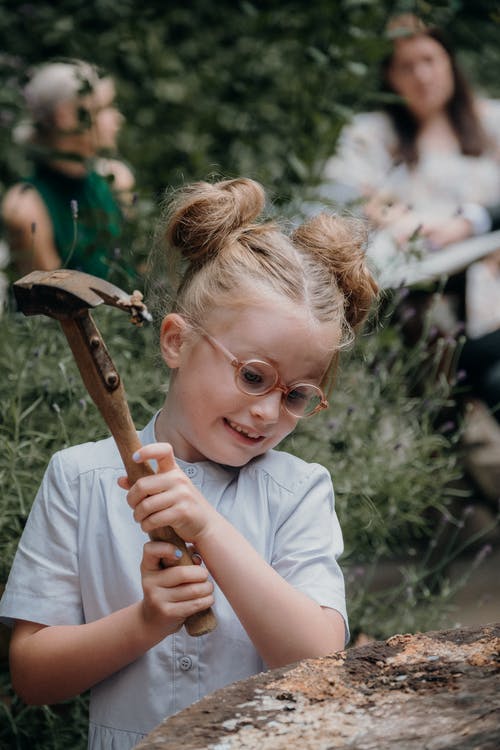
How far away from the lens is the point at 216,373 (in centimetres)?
159

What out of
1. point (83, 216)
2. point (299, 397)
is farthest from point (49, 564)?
point (83, 216)

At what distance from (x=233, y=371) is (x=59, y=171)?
2.44 metres

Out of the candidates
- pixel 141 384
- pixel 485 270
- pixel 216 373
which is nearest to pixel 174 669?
pixel 216 373

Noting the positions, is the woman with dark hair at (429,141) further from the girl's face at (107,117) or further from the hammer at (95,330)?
the hammer at (95,330)

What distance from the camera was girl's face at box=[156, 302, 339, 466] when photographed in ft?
5.17

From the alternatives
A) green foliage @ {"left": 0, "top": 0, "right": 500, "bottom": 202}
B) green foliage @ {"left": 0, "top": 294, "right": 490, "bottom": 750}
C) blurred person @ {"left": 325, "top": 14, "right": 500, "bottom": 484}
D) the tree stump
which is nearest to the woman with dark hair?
blurred person @ {"left": 325, "top": 14, "right": 500, "bottom": 484}

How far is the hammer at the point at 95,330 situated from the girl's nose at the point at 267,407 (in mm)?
210

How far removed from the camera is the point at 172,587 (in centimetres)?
144

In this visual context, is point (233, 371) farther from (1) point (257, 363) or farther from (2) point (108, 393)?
(2) point (108, 393)

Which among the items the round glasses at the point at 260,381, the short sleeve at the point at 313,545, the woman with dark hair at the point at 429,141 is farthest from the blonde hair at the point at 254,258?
the woman with dark hair at the point at 429,141

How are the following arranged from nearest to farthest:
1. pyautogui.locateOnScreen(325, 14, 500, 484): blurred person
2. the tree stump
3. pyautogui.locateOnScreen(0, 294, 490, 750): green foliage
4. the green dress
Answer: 1. the tree stump
2. pyautogui.locateOnScreen(0, 294, 490, 750): green foliage
3. the green dress
4. pyautogui.locateOnScreen(325, 14, 500, 484): blurred person

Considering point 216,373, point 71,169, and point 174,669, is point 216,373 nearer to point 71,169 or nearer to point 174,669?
point 174,669

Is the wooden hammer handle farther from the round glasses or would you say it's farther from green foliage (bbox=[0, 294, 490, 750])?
green foliage (bbox=[0, 294, 490, 750])

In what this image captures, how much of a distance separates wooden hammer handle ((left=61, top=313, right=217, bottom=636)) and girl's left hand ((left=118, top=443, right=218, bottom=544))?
0.03 m
